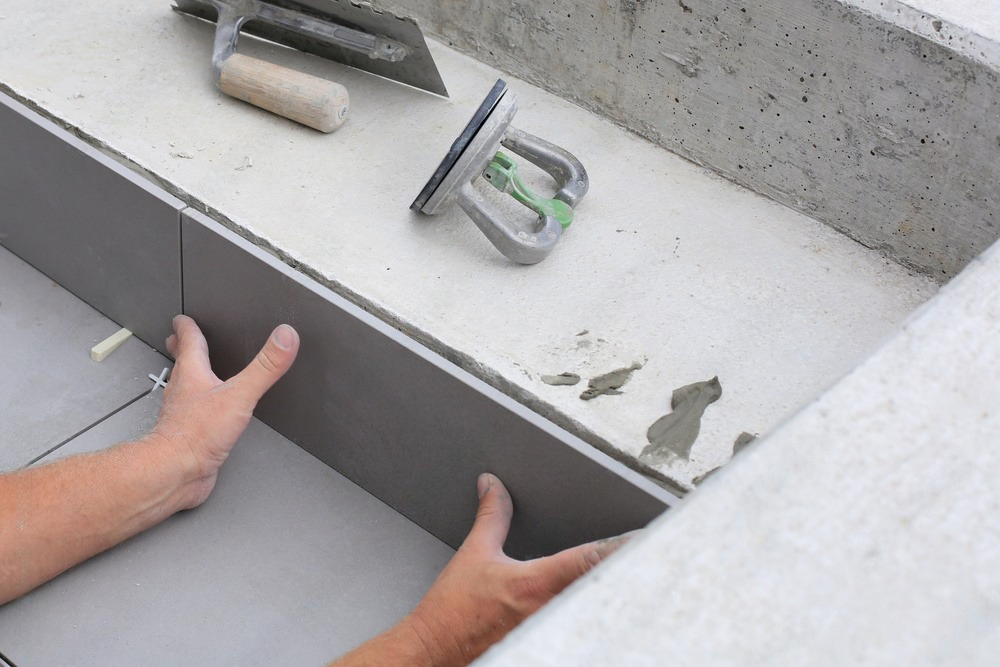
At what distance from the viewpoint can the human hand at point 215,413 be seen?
143cm

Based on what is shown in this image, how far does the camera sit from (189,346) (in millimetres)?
1584

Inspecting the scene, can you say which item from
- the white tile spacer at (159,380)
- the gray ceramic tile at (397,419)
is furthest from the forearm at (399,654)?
the white tile spacer at (159,380)

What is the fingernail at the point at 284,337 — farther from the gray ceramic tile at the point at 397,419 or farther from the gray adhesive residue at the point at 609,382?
the gray adhesive residue at the point at 609,382

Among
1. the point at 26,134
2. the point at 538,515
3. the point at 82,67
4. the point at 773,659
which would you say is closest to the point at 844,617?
the point at 773,659

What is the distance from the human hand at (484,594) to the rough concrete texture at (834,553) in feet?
1.16

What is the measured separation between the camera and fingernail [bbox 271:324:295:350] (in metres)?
1.44

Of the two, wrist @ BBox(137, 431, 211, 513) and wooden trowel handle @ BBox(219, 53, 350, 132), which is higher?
wooden trowel handle @ BBox(219, 53, 350, 132)

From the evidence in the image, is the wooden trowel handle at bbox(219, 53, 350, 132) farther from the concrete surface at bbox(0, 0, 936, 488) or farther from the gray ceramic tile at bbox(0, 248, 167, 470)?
the gray ceramic tile at bbox(0, 248, 167, 470)

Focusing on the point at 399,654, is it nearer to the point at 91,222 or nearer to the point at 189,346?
the point at 189,346

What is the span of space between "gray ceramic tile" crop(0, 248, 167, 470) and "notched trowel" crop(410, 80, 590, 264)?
62 centimetres

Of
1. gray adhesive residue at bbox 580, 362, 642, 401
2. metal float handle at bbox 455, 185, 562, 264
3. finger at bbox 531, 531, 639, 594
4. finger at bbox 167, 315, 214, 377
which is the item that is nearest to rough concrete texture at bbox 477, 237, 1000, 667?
finger at bbox 531, 531, 639, 594

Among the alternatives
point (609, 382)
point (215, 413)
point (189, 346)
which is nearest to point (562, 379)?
point (609, 382)

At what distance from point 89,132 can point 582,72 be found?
0.92m

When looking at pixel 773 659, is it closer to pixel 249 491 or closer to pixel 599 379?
pixel 599 379
